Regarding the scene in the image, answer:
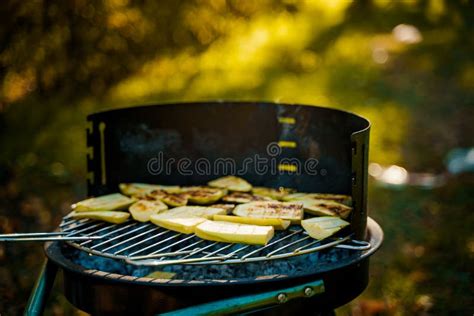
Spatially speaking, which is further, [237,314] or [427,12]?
Result: [427,12]

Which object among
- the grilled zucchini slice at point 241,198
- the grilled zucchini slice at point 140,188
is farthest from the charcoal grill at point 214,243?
the grilled zucchini slice at point 241,198

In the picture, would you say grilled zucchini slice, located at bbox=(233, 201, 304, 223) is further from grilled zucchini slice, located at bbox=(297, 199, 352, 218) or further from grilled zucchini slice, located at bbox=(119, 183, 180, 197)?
grilled zucchini slice, located at bbox=(119, 183, 180, 197)

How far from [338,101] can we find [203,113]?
10.6 feet

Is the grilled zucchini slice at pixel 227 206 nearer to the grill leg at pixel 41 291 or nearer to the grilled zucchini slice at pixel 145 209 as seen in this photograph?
the grilled zucchini slice at pixel 145 209

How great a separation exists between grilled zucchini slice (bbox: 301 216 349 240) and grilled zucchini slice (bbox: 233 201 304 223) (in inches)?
2.3

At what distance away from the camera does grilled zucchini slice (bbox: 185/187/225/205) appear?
2826 millimetres

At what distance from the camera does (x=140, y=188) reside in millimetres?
3041

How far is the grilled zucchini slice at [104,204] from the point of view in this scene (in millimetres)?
2687

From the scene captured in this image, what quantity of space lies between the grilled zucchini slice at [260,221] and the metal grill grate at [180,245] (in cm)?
4

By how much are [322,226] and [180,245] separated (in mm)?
552

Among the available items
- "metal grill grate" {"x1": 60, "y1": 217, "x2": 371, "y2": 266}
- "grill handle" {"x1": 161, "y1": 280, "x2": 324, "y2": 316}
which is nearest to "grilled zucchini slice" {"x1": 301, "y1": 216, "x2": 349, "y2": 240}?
"metal grill grate" {"x1": 60, "y1": 217, "x2": 371, "y2": 266}

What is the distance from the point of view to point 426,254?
440 cm

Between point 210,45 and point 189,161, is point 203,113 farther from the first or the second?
point 210,45

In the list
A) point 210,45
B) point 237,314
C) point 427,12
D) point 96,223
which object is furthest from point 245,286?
point 427,12
